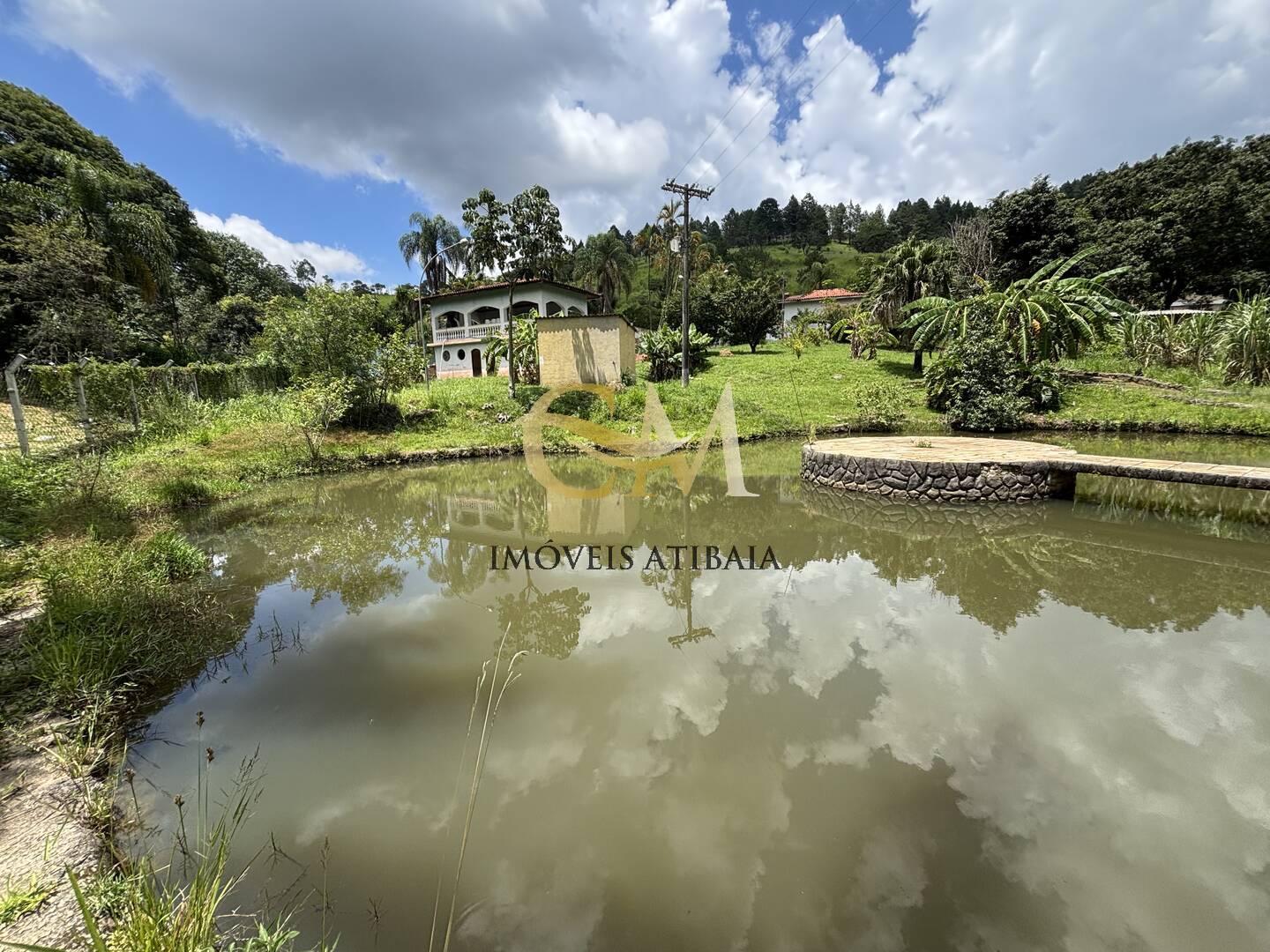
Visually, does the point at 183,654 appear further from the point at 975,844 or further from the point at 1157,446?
the point at 1157,446

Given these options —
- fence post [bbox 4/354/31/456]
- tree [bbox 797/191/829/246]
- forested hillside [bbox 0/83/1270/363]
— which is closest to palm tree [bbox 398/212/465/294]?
forested hillside [bbox 0/83/1270/363]

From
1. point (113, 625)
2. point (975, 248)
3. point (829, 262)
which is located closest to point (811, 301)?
point (975, 248)

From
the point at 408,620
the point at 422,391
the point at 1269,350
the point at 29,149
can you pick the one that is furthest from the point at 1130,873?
the point at 29,149

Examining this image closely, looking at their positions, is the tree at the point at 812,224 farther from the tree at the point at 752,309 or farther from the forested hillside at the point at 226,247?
the tree at the point at 752,309

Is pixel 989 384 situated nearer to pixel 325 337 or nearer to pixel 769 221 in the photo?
pixel 325 337

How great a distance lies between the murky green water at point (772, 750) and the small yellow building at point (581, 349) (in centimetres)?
1553

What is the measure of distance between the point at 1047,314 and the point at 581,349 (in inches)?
656

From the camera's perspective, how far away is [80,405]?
12273 millimetres

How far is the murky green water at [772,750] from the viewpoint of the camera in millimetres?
2215

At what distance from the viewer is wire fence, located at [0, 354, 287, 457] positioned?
11.0m

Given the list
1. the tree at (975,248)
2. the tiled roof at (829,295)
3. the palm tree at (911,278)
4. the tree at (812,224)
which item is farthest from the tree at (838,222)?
the palm tree at (911,278)

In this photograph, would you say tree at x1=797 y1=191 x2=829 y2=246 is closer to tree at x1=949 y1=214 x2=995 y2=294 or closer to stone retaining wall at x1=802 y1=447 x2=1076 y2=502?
tree at x1=949 y1=214 x2=995 y2=294

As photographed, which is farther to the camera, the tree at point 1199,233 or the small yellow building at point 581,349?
the tree at point 1199,233

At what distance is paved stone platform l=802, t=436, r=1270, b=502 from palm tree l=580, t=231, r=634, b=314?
30746 millimetres
